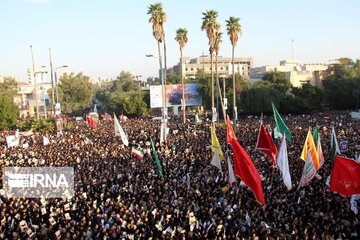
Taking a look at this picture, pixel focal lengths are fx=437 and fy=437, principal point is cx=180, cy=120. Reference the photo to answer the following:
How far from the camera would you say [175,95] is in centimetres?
6322

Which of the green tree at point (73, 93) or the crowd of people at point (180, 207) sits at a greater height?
the green tree at point (73, 93)

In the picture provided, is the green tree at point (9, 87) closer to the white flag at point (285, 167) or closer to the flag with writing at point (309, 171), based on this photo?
the white flag at point (285, 167)

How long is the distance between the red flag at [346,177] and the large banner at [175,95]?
166 ft

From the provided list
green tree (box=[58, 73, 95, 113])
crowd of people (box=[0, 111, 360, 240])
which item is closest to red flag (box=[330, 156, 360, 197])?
crowd of people (box=[0, 111, 360, 240])

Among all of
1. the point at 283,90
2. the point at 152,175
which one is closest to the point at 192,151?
the point at 152,175

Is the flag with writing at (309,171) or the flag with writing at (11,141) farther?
the flag with writing at (11,141)

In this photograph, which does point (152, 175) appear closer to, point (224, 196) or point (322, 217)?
point (224, 196)

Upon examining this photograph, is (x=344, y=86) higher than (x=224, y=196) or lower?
higher

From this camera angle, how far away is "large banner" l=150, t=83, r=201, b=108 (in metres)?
62.8

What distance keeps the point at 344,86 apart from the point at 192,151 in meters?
40.0

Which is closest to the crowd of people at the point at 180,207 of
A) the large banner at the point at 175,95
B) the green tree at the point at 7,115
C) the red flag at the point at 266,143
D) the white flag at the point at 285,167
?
the white flag at the point at 285,167

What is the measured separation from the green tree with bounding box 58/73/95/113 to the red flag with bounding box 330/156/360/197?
216 feet

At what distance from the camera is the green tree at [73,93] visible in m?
74.4

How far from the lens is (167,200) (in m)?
15.3
